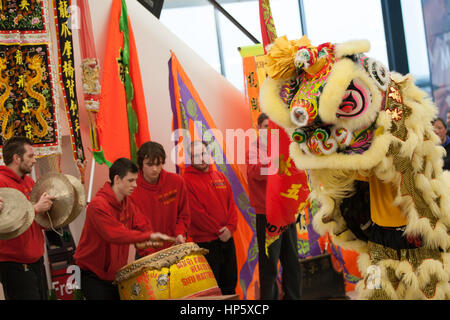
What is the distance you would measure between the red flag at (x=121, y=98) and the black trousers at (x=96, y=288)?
700 mm

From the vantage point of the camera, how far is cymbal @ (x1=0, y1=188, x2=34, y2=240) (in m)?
2.53

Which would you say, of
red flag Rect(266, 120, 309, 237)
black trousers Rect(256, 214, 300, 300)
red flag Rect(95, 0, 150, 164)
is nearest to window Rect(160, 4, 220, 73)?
red flag Rect(95, 0, 150, 164)

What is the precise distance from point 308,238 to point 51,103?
246 centimetres

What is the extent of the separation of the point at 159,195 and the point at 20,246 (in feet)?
2.64

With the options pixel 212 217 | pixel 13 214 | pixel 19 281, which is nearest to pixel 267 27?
pixel 212 217

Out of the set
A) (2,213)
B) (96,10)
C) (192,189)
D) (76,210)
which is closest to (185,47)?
(96,10)

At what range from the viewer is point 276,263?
3.72m

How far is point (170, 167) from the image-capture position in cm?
398

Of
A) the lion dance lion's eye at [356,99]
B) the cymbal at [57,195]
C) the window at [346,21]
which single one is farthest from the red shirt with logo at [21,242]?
the window at [346,21]

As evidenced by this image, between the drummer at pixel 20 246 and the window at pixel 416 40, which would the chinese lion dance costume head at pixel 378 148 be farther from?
the window at pixel 416 40

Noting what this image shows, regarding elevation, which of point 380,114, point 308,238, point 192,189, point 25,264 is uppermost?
point 380,114

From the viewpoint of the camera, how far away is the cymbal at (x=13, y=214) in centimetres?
253

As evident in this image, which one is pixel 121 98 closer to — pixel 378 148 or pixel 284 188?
pixel 284 188

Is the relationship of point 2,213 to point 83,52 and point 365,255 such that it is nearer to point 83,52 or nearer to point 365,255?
point 83,52
